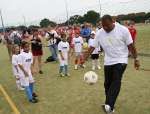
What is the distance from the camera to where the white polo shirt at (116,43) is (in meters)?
8.03

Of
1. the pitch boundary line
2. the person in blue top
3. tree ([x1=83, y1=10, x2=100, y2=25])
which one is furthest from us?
tree ([x1=83, y1=10, x2=100, y2=25])

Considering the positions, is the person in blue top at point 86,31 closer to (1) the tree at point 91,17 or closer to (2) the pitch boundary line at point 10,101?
(2) the pitch boundary line at point 10,101

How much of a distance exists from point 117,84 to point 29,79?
3.13 m

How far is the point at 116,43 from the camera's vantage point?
8.09 meters

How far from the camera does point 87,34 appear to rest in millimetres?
21531

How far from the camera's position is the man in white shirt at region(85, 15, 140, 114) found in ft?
26.3

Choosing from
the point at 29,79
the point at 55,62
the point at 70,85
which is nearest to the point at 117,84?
the point at 29,79

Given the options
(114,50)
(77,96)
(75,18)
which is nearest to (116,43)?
(114,50)

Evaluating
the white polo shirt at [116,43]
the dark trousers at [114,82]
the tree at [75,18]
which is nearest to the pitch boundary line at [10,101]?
the dark trousers at [114,82]

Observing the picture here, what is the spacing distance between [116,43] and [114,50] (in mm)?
154

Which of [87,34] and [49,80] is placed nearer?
[49,80]

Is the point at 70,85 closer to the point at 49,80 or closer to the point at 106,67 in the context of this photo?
the point at 49,80

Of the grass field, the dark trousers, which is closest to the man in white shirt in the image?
the dark trousers

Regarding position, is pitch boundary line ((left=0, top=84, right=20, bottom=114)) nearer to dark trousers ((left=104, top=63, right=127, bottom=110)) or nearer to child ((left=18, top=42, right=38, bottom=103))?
child ((left=18, top=42, right=38, bottom=103))
